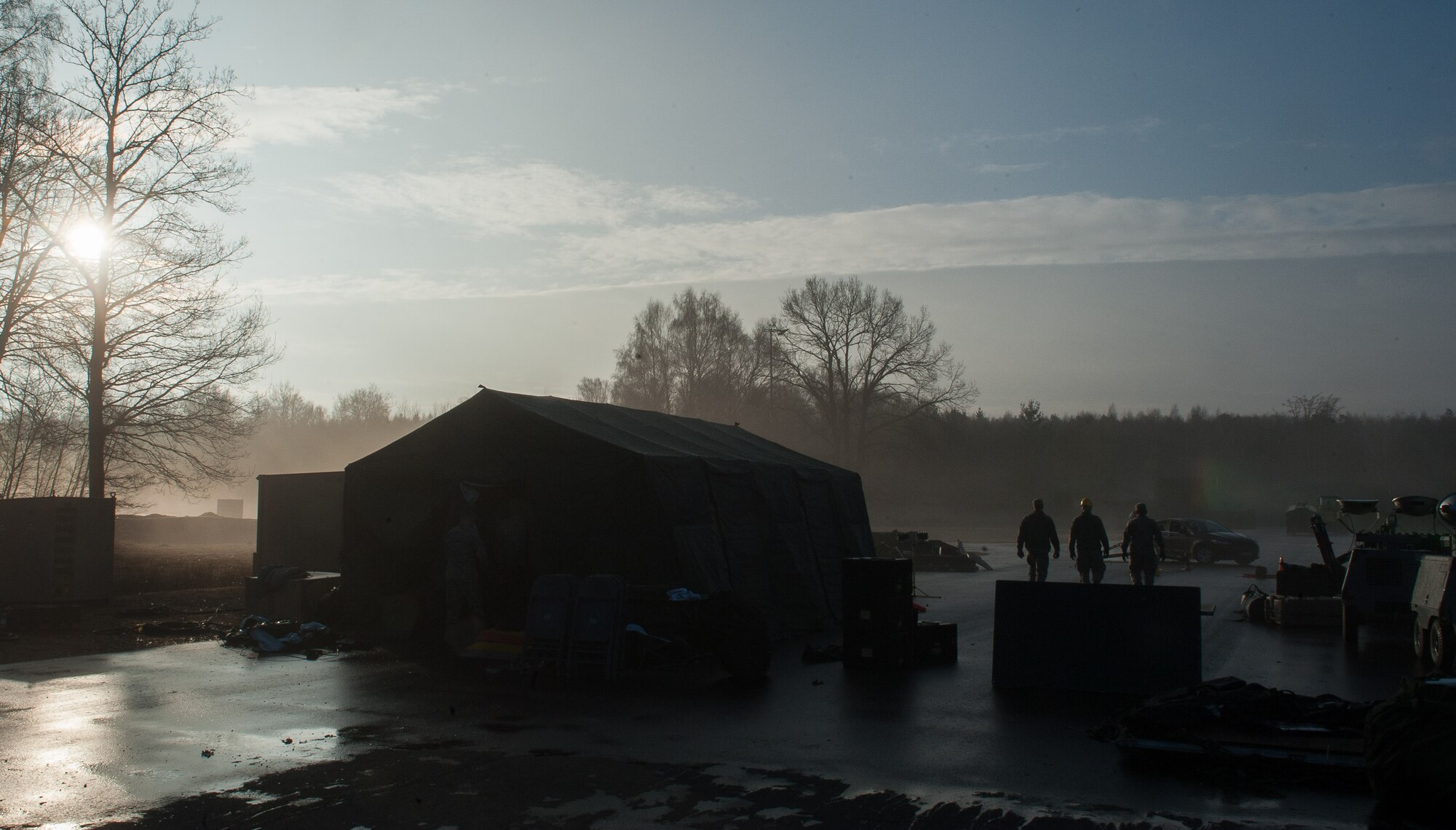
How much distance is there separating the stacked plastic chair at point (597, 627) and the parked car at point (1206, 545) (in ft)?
82.5

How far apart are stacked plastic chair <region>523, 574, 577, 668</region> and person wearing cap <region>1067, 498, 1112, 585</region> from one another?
1040 cm

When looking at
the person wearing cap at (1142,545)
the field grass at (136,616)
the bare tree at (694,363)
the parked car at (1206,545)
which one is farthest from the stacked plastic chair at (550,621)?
the bare tree at (694,363)

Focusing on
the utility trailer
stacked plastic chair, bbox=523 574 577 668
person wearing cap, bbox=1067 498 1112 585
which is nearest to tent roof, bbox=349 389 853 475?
stacked plastic chair, bbox=523 574 577 668

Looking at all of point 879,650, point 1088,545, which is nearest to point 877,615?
point 879,650

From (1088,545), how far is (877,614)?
8.02 metres

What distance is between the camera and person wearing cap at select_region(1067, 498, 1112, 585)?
1795 centimetres

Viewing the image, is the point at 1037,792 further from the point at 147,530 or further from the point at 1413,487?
the point at 1413,487

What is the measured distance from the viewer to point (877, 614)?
1148cm

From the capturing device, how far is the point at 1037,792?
6.42 metres

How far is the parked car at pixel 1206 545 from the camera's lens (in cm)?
3155

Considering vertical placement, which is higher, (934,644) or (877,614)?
(877,614)

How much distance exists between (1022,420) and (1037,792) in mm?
82701

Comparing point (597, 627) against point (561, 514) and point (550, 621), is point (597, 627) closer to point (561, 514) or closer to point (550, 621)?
point (550, 621)

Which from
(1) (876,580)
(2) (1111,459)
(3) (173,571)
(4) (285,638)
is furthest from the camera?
(2) (1111,459)
